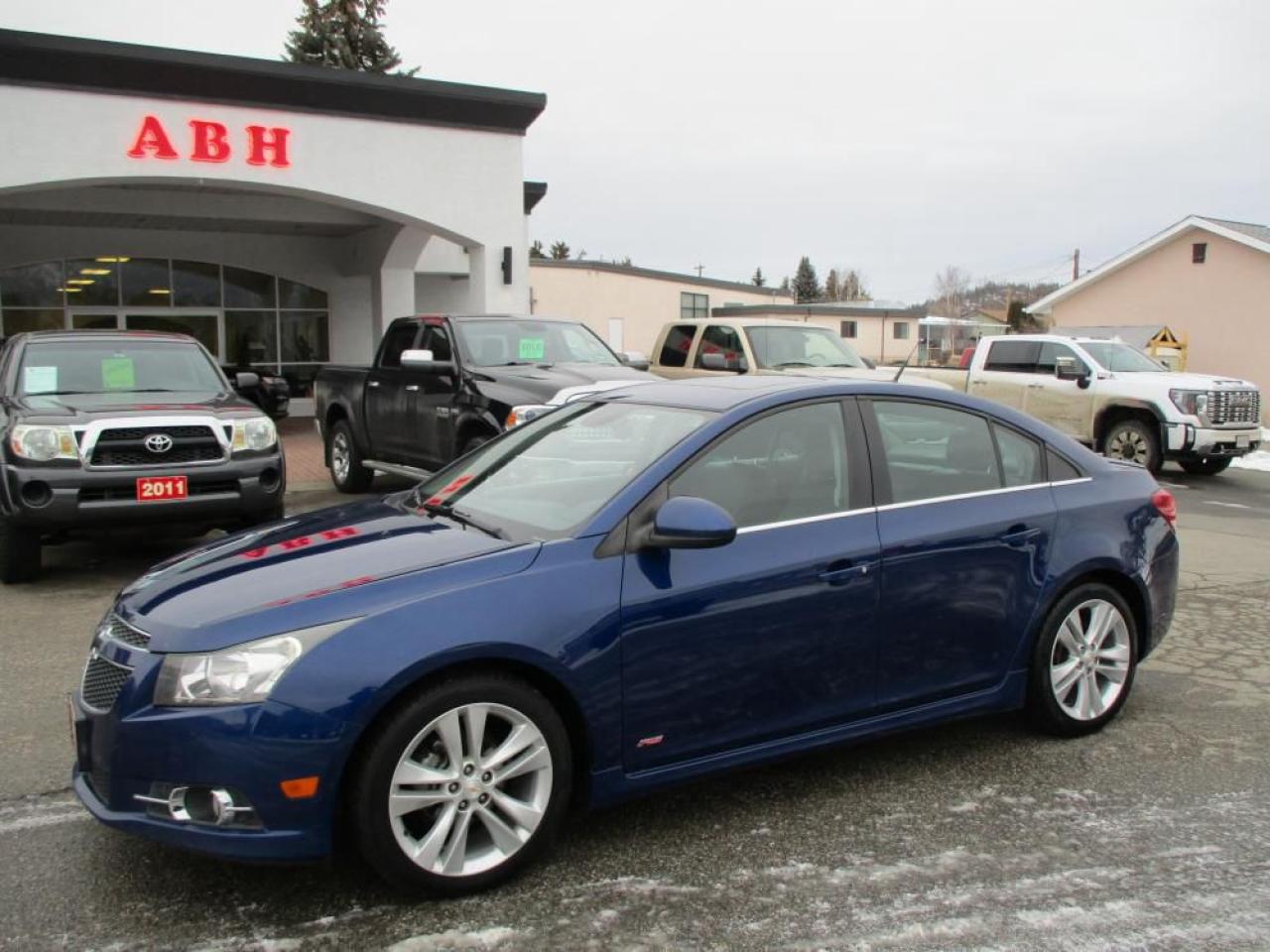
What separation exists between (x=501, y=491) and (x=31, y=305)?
1836 cm

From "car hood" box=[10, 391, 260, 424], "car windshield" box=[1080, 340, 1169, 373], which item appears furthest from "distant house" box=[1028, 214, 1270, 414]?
"car hood" box=[10, 391, 260, 424]

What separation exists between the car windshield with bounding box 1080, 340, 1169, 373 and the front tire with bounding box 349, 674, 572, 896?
45.1 ft

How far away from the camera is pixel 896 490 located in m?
4.01

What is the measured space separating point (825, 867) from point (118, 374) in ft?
23.0

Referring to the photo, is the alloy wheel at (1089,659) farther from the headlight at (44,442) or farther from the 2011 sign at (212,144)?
the 2011 sign at (212,144)

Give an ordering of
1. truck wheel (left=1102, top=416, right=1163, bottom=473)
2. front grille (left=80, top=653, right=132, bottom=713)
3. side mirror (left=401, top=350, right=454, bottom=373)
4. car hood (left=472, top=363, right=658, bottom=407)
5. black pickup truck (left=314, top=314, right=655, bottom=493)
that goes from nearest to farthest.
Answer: front grille (left=80, top=653, right=132, bottom=713)
car hood (left=472, top=363, right=658, bottom=407)
black pickup truck (left=314, top=314, right=655, bottom=493)
side mirror (left=401, top=350, right=454, bottom=373)
truck wheel (left=1102, top=416, right=1163, bottom=473)

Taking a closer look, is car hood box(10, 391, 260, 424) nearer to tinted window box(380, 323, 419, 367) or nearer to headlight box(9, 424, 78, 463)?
headlight box(9, 424, 78, 463)

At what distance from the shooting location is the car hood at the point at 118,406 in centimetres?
716

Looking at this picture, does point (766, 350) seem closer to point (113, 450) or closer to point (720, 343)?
point (720, 343)

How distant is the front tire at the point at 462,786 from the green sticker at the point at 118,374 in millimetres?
6241

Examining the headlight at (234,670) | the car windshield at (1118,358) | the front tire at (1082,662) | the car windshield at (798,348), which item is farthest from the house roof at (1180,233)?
the headlight at (234,670)

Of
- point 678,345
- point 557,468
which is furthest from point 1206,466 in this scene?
point 557,468

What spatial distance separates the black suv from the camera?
688cm

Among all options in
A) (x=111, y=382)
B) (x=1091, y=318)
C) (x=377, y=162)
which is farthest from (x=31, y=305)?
(x=1091, y=318)
